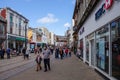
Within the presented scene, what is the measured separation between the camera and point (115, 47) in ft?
32.4

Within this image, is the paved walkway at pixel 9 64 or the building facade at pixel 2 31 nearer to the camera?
the paved walkway at pixel 9 64

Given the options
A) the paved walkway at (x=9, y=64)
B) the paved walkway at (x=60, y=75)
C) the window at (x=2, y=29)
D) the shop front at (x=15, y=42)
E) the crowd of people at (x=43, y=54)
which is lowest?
the paved walkway at (x=9, y=64)

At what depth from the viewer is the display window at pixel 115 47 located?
937 cm

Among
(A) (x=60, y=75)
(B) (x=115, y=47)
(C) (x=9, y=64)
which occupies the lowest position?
(C) (x=9, y=64)

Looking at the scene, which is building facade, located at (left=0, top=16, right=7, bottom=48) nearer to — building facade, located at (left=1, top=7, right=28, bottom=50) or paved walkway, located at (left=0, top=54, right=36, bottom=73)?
building facade, located at (left=1, top=7, right=28, bottom=50)

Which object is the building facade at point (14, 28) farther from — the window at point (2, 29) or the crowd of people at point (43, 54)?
the crowd of people at point (43, 54)

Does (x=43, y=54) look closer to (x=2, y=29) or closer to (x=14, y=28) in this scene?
(x=2, y=29)

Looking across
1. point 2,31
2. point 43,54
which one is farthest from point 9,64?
point 2,31

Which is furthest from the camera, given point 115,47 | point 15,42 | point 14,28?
point 15,42

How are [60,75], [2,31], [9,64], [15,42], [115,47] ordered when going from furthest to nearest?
[15,42]
[2,31]
[9,64]
[60,75]
[115,47]

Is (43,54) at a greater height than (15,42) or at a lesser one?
lesser

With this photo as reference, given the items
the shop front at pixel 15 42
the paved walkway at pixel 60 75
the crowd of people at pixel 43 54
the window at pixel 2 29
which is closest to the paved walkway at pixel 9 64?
the crowd of people at pixel 43 54

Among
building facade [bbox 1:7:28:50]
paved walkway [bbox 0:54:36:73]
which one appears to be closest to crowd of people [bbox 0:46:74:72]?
paved walkway [bbox 0:54:36:73]

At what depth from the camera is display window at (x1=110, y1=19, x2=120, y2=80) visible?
9367mm
